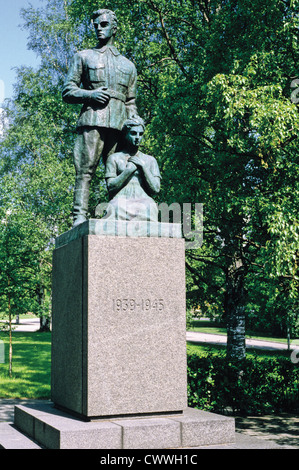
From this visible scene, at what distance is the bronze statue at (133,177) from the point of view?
237 inches

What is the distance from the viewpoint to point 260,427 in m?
10.1

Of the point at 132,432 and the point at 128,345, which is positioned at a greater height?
the point at 128,345

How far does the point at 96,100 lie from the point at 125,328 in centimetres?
270

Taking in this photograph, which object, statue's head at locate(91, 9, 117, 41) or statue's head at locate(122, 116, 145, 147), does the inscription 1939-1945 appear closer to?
statue's head at locate(122, 116, 145, 147)

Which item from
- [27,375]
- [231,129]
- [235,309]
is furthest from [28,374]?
[231,129]

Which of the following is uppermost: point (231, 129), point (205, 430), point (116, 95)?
point (231, 129)

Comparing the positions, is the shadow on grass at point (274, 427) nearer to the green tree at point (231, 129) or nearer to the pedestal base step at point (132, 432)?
the green tree at point (231, 129)

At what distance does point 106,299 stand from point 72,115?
48.8 ft

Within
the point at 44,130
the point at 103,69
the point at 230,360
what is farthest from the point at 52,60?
the point at 103,69

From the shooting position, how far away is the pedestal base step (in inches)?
187

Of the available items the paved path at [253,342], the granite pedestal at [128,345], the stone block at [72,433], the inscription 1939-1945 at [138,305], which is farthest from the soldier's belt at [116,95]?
the paved path at [253,342]

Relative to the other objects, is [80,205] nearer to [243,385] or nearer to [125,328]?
[125,328]

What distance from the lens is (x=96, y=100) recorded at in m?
6.37
